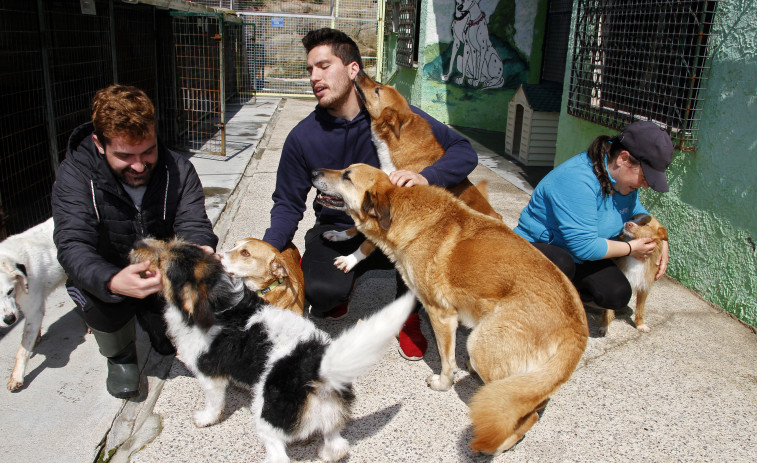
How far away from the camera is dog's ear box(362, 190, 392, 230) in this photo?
10.8 ft

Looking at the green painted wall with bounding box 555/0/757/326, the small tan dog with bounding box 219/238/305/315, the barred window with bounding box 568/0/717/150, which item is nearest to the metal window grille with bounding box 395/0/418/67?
the barred window with bounding box 568/0/717/150

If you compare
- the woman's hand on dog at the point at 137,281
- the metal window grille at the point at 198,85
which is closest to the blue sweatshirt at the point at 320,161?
the woman's hand on dog at the point at 137,281

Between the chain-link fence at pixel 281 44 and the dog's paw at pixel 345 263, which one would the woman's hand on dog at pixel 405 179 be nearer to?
the dog's paw at pixel 345 263

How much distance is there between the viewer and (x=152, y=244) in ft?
8.71

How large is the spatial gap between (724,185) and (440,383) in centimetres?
321

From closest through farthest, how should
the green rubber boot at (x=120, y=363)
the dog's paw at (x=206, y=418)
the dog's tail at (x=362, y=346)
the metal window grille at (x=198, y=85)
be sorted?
the dog's tail at (x=362, y=346), the dog's paw at (x=206, y=418), the green rubber boot at (x=120, y=363), the metal window grille at (x=198, y=85)

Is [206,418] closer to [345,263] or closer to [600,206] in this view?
[345,263]

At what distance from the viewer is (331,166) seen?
4027 mm

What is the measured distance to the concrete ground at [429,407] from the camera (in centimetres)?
280

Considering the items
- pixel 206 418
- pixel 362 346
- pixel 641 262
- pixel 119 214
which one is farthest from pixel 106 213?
pixel 641 262

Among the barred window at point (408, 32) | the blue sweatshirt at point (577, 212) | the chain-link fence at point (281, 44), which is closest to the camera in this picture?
the blue sweatshirt at point (577, 212)

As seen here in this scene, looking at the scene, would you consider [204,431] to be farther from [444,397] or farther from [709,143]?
[709,143]

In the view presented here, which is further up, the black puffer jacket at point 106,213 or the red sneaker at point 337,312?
the black puffer jacket at point 106,213

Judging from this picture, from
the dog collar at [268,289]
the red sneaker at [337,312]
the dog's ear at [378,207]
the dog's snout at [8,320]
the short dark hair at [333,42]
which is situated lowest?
the red sneaker at [337,312]
